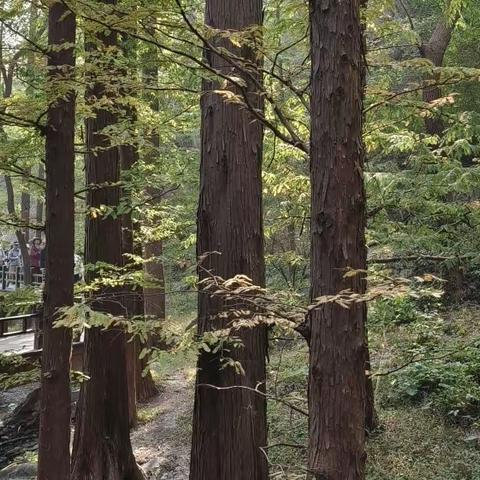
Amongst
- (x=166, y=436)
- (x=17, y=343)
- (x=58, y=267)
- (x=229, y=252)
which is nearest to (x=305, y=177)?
(x=229, y=252)

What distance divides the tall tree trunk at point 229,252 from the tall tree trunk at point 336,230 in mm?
1760

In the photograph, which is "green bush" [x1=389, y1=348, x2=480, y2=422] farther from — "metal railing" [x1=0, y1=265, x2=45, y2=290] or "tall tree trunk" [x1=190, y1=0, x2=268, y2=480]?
"metal railing" [x1=0, y1=265, x2=45, y2=290]

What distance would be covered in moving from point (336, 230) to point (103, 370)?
5584 mm

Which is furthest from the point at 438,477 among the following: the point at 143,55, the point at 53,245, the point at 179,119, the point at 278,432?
the point at 143,55

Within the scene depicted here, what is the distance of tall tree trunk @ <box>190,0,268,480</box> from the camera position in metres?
4.28

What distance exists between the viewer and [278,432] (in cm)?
757

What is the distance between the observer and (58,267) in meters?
4.59

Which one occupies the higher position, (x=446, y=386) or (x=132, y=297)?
(x=132, y=297)

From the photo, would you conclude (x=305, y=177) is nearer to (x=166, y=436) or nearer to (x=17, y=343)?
(x=166, y=436)

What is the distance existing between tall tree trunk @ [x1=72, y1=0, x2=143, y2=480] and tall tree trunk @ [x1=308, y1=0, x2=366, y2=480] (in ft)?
16.0

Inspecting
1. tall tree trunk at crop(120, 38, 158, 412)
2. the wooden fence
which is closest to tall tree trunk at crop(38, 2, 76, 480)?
tall tree trunk at crop(120, 38, 158, 412)

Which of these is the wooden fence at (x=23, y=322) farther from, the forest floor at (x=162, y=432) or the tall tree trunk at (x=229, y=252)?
the tall tree trunk at (x=229, y=252)

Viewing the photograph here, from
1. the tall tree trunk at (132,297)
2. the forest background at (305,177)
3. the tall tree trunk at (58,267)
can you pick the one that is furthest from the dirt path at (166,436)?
the tall tree trunk at (58,267)

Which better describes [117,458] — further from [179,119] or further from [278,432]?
[179,119]
